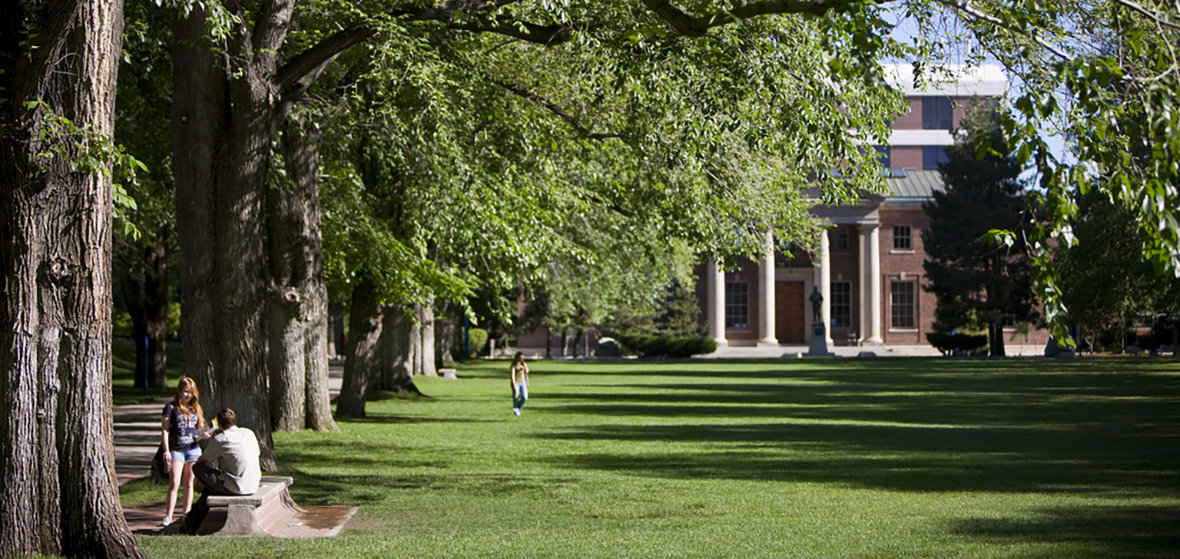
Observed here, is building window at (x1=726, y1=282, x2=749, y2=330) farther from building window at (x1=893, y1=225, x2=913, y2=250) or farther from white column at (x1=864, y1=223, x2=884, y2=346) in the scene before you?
building window at (x1=893, y1=225, x2=913, y2=250)

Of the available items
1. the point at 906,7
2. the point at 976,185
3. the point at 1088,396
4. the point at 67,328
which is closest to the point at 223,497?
the point at 67,328

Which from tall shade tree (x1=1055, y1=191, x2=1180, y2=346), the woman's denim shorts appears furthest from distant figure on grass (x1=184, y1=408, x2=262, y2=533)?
tall shade tree (x1=1055, y1=191, x2=1180, y2=346)

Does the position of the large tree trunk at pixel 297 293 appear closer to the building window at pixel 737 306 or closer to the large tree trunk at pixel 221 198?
the large tree trunk at pixel 221 198

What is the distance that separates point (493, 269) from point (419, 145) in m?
6.43

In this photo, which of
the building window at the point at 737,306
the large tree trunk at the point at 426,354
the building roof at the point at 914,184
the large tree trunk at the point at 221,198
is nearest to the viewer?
the large tree trunk at the point at 221,198

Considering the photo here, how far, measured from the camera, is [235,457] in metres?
11.2

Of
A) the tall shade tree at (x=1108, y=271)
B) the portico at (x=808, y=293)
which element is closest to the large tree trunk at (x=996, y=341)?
the portico at (x=808, y=293)

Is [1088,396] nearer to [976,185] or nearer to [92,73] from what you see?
[92,73]

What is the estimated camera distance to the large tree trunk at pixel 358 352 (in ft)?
85.9

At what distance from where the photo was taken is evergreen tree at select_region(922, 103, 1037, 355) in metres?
68.4

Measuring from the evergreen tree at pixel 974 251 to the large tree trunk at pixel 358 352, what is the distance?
4746 cm

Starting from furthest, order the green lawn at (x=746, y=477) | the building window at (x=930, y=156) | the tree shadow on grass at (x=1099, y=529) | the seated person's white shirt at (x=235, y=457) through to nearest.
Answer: the building window at (x=930, y=156) → the seated person's white shirt at (x=235, y=457) → the green lawn at (x=746, y=477) → the tree shadow on grass at (x=1099, y=529)

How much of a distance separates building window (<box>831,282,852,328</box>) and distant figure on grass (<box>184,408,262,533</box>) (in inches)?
2940

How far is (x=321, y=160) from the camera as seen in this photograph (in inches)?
925
